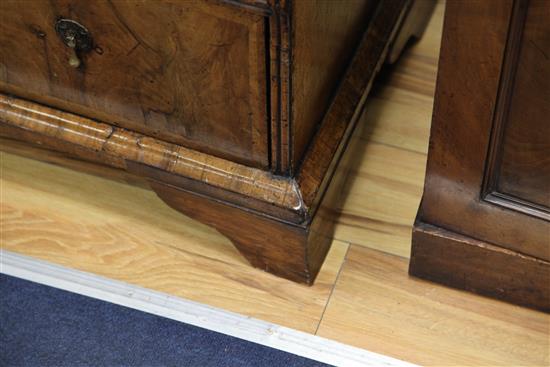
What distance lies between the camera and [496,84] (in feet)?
2.77

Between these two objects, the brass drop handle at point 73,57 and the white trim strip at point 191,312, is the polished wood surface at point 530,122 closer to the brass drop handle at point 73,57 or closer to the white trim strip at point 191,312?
the white trim strip at point 191,312

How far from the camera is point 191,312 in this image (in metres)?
1.07

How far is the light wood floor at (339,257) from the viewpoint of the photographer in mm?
1037

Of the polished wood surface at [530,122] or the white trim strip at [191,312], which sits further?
the white trim strip at [191,312]

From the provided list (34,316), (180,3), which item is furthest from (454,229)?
(34,316)

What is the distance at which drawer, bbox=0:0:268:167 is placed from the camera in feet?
2.84

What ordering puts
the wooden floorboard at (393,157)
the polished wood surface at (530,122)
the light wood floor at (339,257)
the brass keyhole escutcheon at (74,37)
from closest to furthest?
1. the polished wood surface at (530,122)
2. the brass keyhole escutcheon at (74,37)
3. the light wood floor at (339,257)
4. the wooden floorboard at (393,157)

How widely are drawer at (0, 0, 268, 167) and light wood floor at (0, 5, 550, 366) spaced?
0.59 ft

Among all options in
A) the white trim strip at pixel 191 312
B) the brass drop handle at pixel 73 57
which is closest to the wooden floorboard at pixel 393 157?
the white trim strip at pixel 191 312

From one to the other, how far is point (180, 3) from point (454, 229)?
1.30ft

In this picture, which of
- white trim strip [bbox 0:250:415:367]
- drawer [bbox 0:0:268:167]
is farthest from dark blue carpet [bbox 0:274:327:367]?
drawer [bbox 0:0:268:167]

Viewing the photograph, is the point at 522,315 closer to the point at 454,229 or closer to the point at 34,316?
the point at 454,229

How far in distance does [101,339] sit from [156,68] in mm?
332

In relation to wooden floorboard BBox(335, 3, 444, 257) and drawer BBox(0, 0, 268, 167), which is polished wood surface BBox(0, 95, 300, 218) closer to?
drawer BBox(0, 0, 268, 167)
